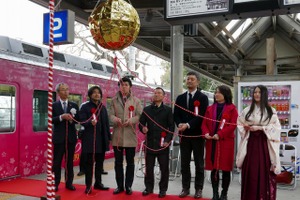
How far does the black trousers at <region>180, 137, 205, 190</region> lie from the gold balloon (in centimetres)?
207

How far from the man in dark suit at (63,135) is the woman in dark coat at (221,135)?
2.04 meters

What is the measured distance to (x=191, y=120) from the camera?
17.0 feet

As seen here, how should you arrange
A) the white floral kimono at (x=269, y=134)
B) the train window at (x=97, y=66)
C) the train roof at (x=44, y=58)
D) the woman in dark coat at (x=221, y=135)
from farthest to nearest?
the train window at (x=97, y=66) < the train roof at (x=44, y=58) < the woman in dark coat at (x=221, y=135) < the white floral kimono at (x=269, y=134)

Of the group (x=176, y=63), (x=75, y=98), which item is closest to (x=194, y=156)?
(x=176, y=63)

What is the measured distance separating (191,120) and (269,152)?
1.22 metres

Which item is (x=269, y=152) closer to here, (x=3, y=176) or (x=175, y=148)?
(x=175, y=148)

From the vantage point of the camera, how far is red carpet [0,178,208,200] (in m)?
5.20

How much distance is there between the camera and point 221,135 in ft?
16.0

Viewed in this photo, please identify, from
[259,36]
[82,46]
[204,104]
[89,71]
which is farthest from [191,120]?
[82,46]

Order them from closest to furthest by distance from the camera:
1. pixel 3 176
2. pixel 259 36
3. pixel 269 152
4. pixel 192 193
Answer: pixel 269 152 < pixel 192 193 < pixel 3 176 < pixel 259 36

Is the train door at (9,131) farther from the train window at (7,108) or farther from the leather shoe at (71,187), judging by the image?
the leather shoe at (71,187)

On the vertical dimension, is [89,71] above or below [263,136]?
above

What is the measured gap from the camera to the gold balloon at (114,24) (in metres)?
3.56

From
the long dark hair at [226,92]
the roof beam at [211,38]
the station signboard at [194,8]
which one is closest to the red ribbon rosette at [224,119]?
the long dark hair at [226,92]
